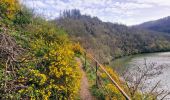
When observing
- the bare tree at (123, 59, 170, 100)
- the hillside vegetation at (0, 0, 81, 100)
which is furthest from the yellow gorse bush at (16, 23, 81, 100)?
the bare tree at (123, 59, 170, 100)

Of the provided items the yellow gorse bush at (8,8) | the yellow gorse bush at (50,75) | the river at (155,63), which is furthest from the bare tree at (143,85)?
the yellow gorse bush at (8,8)

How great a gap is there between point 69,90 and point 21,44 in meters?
2.53

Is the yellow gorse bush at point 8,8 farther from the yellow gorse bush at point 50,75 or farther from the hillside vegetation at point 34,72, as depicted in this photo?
the yellow gorse bush at point 50,75

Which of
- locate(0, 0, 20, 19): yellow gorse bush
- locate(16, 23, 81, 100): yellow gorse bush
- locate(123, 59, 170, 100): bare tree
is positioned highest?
locate(0, 0, 20, 19): yellow gorse bush

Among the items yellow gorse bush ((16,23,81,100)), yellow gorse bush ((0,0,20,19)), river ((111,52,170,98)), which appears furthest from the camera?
river ((111,52,170,98))

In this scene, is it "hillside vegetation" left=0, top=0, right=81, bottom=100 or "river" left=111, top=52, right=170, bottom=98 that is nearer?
"hillside vegetation" left=0, top=0, right=81, bottom=100

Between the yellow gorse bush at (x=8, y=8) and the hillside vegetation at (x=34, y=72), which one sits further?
the yellow gorse bush at (x=8, y=8)

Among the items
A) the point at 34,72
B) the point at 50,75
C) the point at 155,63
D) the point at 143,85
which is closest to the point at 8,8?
the point at 50,75

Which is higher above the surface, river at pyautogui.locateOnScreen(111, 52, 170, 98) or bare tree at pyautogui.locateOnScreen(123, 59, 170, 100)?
bare tree at pyautogui.locateOnScreen(123, 59, 170, 100)

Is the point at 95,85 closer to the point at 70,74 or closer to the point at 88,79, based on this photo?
the point at 88,79

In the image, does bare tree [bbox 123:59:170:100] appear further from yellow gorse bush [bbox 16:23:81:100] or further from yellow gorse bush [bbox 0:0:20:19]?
yellow gorse bush [bbox 0:0:20:19]

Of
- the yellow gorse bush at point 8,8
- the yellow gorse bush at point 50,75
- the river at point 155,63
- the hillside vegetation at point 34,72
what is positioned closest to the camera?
the hillside vegetation at point 34,72

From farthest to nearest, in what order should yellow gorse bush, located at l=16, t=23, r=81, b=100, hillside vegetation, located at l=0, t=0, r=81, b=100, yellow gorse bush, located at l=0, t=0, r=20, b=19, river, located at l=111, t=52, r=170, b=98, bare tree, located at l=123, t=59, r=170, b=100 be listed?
river, located at l=111, t=52, r=170, b=98 < bare tree, located at l=123, t=59, r=170, b=100 < yellow gorse bush, located at l=0, t=0, r=20, b=19 < yellow gorse bush, located at l=16, t=23, r=81, b=100 < hillside vegetation, located at l=0, t=0, r=81, b=100

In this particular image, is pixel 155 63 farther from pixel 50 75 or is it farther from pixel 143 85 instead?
pixel 50 75
